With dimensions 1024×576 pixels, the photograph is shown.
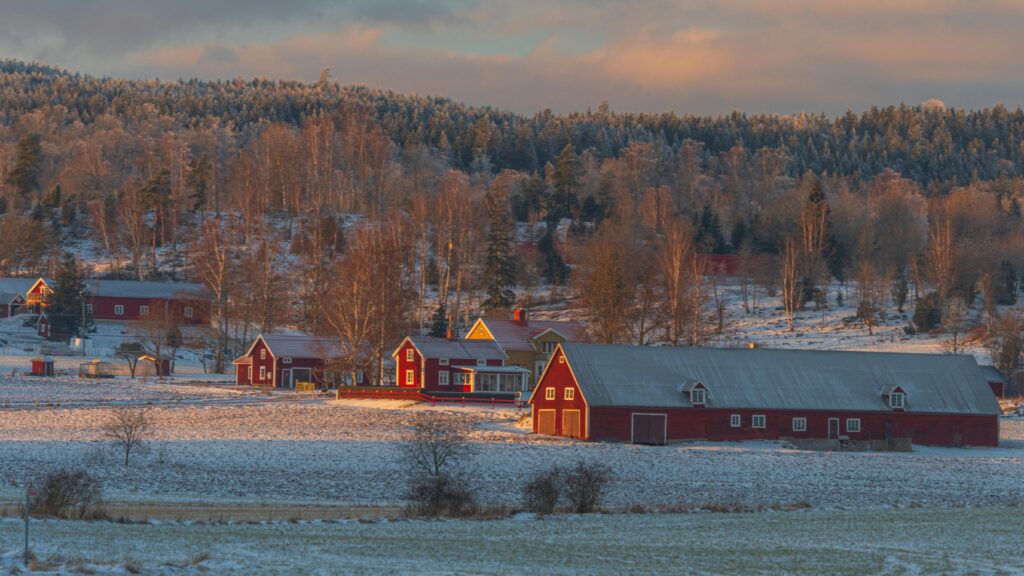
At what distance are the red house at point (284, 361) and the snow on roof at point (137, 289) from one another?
25838mm

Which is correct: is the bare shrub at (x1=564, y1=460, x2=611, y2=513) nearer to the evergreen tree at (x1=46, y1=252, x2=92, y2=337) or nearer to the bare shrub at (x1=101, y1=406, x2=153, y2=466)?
the bare shrub at (x1=101, y1=406, x2=153, y2=466)

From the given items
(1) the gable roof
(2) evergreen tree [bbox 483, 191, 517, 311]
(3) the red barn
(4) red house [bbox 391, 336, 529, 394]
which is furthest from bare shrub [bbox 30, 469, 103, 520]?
(2) evergreen tree [bbox 483, 191, 517, 311]

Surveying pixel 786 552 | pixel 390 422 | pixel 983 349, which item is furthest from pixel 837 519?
pixel 983 349

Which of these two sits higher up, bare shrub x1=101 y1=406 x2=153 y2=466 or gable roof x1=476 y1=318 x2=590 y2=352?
gable roof x1=476 y1=318 x2=590 y2=352

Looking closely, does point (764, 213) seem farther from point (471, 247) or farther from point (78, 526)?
point (78, 526)

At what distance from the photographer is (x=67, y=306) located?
340 feet

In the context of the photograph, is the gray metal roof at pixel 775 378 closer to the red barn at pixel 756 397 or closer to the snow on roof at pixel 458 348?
the red barn at pixel 756 397

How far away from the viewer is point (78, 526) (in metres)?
24.9

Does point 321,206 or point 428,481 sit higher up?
point 321,206

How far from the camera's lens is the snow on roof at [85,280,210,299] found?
113250 millimetres

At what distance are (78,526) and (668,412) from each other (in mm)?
34729

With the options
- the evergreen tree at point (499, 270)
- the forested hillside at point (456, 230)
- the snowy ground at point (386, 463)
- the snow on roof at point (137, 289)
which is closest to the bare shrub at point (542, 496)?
the snowy ground at point (386, 463)

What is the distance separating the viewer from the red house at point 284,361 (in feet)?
283

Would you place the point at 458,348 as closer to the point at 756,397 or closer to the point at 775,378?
the point at 775,378
